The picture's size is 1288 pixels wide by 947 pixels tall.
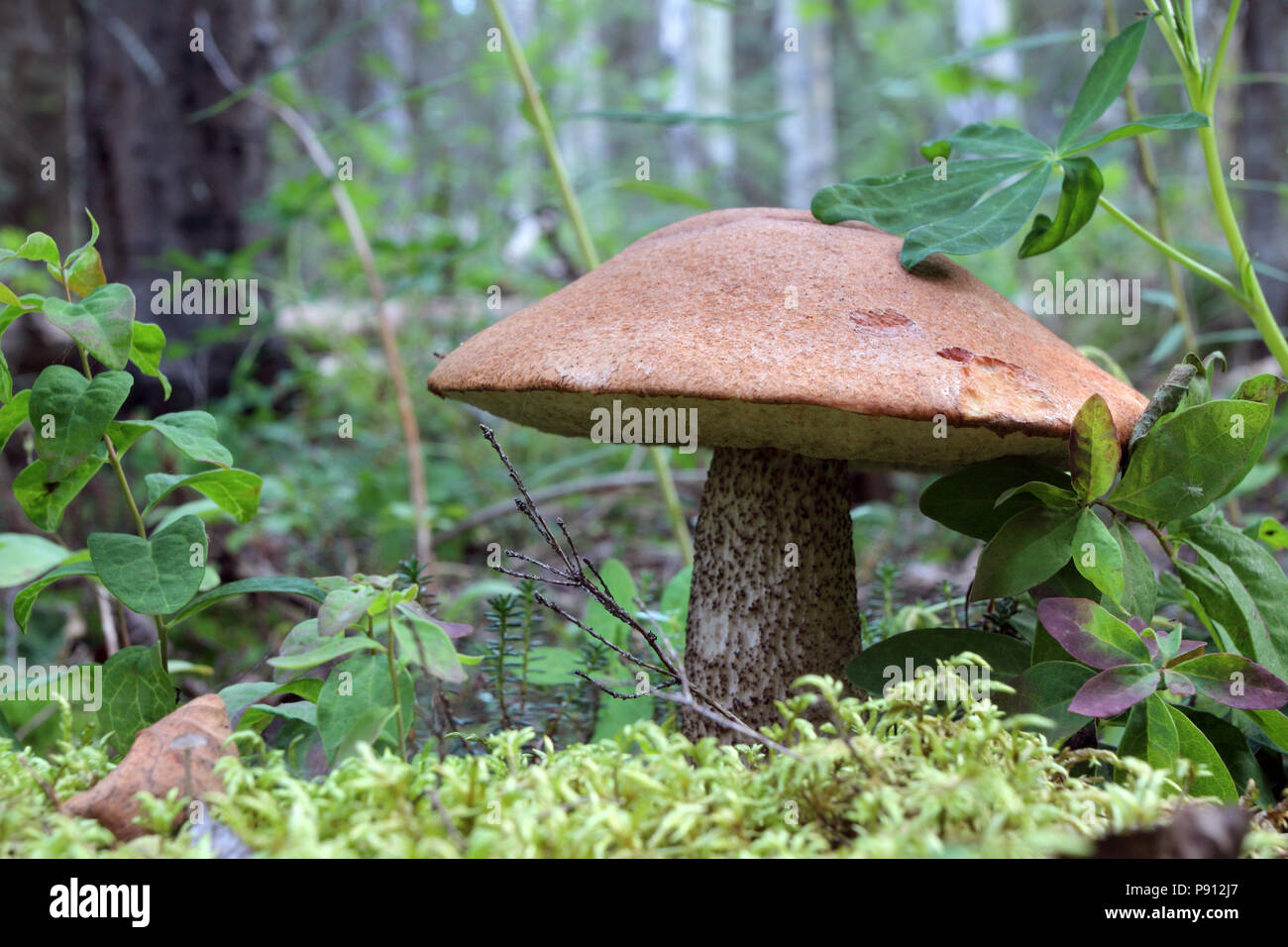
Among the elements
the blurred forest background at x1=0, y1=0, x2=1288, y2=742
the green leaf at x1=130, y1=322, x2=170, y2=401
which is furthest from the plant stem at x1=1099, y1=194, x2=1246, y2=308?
the green leaf at x1=130, y1=322, x2=170, y2=401

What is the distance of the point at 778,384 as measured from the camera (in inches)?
42.4

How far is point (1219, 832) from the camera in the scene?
0.72 metres

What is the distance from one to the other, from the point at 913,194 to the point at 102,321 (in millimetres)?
1233

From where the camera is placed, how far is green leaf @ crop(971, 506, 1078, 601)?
1208 mm

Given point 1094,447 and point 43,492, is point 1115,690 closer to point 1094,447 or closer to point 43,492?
point 1094,447

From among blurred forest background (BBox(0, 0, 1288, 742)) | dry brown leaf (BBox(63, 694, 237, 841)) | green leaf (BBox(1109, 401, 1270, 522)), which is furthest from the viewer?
blurred forest background (BBox(0, 0, 1288, 742))

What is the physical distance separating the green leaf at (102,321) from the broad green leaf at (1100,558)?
1.26 metres

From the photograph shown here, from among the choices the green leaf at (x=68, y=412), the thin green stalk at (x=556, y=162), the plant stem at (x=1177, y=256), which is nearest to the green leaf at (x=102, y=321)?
the green leaf at (x=68, y=412)

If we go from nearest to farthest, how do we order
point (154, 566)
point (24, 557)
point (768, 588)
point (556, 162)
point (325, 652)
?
1. point (325, 652)
2. point (154, 566)
3. point (768, 588)
4. point (24, 557)
5. point (556, 162)

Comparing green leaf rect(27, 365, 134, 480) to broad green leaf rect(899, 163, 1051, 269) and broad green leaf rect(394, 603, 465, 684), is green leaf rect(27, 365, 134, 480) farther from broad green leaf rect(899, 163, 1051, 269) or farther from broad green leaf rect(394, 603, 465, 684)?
broad green leaf rect(899, 163, 1051, 269)

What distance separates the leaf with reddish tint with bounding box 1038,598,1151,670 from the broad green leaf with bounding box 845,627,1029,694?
0.18m

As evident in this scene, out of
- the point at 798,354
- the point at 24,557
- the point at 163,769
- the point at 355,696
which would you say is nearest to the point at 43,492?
the point at 163,769

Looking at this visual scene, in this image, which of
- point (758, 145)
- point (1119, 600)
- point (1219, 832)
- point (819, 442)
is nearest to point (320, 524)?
point (819, 442)
